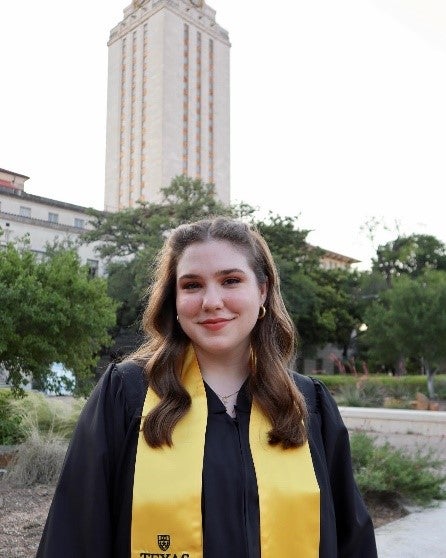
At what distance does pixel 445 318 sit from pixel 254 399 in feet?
64.5

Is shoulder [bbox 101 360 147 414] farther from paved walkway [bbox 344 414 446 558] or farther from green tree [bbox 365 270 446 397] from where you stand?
green tree [bbox 365 270 446 397]

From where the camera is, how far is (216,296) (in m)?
2.10

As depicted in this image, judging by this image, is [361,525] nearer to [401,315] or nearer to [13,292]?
[13,292]

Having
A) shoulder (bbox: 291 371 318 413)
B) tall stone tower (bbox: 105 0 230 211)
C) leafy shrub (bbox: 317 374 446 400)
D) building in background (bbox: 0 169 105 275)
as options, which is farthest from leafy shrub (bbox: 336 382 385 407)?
tall stone tower (bbox: 105 0 230 211)

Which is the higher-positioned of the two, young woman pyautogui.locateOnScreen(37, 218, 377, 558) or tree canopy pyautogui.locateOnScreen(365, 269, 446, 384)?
tree canopy pyautogui.locateOnScreen(365, 269, 446, 384)

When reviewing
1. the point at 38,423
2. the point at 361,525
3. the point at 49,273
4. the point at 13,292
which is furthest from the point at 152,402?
the point at 38,423

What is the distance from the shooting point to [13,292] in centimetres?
798

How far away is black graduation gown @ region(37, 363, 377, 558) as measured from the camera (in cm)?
184

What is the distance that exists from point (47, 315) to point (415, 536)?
5335 mm

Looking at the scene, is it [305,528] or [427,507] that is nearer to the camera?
[305,528]

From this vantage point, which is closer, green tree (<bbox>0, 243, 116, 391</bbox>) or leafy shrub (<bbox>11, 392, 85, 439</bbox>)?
green tree (<bbox>0, 243, 116, 391</bbox>)

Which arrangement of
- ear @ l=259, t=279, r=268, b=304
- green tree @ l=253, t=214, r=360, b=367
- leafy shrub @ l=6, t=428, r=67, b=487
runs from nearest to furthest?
ear @ l=259, t=279, r=268, b=304
leafy shrub @ l=6, t=428, r=67, b=487
green tree @ l=253, t=214, r=360, b=367

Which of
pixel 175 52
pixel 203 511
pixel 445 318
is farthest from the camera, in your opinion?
pixel 175 52

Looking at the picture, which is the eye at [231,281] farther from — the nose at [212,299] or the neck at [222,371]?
the neck at [222,371]
